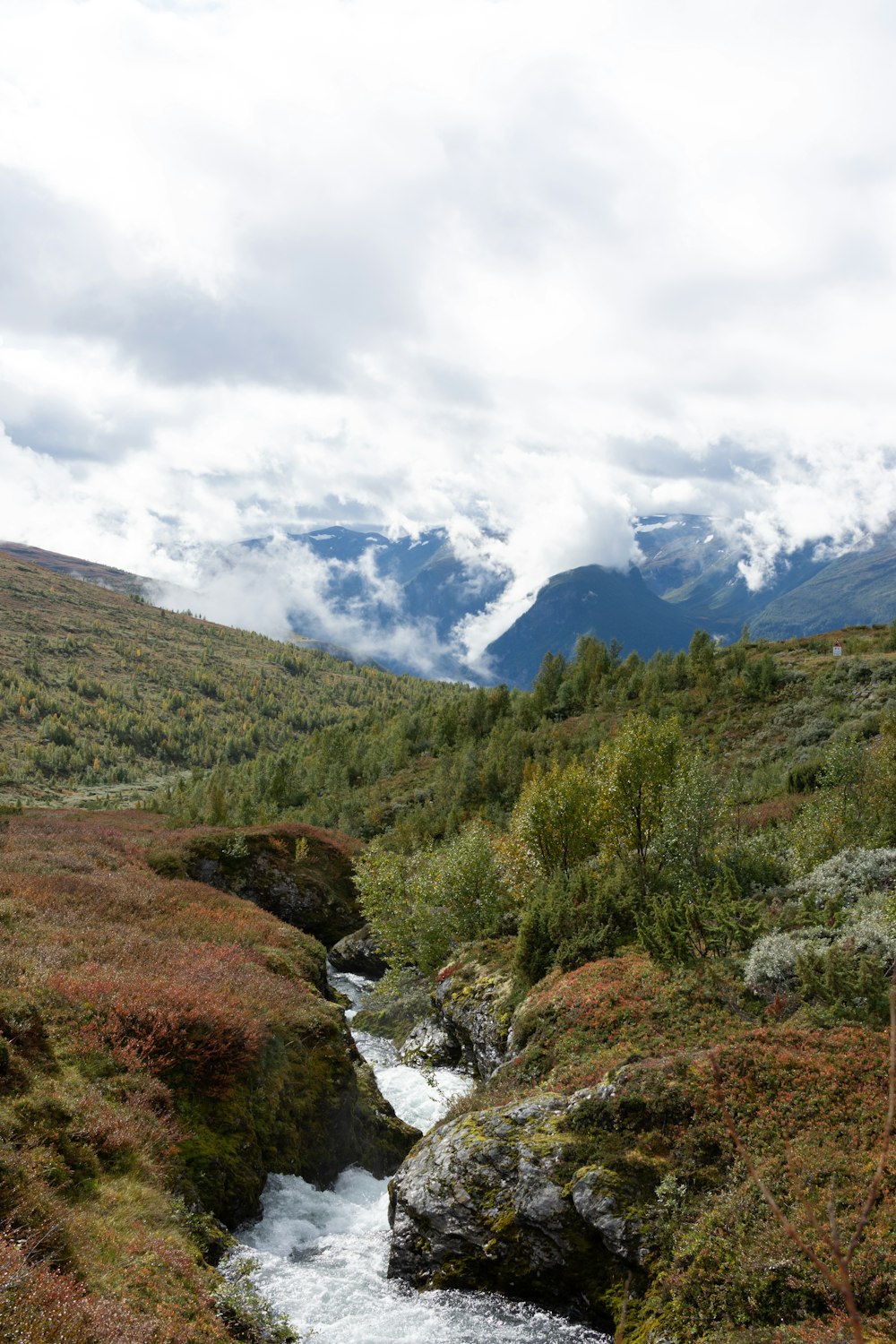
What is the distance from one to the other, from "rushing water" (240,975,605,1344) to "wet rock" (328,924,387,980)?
30.1m

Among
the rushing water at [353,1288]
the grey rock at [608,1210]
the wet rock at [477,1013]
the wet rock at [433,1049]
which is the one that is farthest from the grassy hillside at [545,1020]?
the wet rock at [433,1049]

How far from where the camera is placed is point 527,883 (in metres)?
43.2

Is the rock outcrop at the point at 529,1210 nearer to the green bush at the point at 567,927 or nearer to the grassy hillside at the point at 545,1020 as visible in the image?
the grassy hillside at the point at 545,1020

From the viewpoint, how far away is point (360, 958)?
5462 centimetres

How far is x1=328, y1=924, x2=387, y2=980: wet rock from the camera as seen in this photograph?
179 ft

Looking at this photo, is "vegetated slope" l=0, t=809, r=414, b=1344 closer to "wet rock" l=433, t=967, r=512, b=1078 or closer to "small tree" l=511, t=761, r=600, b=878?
"wet rock" l=433, t=967, r=512, b=1078

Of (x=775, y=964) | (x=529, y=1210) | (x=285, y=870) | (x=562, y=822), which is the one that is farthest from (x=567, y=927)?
(x=285, y=870)

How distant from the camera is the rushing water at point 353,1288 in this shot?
17312mm

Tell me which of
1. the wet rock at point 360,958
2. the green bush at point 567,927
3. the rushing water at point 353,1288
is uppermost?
the green bush at point 567,927

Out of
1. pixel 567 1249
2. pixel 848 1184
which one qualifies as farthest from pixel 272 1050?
pixel 848 1184

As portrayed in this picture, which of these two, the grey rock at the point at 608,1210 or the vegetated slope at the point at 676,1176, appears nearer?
the vegetated slope at the point at 676,1176

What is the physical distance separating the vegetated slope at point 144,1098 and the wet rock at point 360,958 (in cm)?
1820

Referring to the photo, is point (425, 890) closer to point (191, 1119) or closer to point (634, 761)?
point (634, 761)

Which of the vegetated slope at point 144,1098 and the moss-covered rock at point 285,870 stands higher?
the vegetated slope at point 144,1098
